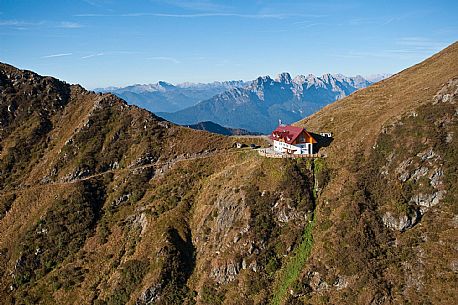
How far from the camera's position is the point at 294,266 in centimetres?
9012

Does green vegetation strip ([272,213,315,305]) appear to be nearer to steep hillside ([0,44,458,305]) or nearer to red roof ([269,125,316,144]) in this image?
steep hillside ([0,44,458,305])

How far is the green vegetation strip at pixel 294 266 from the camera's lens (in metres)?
86.2

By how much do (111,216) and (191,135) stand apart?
41.5 m

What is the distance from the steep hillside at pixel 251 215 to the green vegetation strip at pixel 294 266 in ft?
0.88

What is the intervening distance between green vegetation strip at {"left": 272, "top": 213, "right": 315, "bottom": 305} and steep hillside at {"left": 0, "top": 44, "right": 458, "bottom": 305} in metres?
0.27

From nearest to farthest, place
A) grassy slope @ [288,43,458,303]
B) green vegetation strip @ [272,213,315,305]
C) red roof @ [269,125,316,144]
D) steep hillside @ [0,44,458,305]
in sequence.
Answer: grassy slope @ [288,43,458,303] → steep hillside @ [0,44,458,305] → green vegetation strip @ [272,213,315,305] → red roof @ [269,125,316,144]

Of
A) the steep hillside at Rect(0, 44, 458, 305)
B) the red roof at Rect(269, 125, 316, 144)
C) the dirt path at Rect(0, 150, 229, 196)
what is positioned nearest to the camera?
the steep hillside at Rect(0, 44, 458, 305)

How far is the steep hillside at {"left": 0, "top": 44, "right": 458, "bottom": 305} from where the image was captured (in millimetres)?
86000

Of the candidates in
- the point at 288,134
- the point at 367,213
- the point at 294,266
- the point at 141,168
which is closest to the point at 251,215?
the point at 294,266

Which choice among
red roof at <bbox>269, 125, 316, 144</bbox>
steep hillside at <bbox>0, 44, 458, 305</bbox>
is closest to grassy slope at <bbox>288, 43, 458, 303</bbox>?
steep hillside at <bbox>0, 44, 458, 305</bbox>

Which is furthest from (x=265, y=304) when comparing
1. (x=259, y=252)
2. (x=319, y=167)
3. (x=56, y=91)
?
(x=56, y=91)

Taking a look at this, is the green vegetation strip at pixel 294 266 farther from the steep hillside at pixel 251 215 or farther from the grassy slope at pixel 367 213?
the grassy slope at pixel 367 213

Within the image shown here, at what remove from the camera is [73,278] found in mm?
107688

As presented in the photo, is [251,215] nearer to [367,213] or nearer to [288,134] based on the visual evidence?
[367,213]
